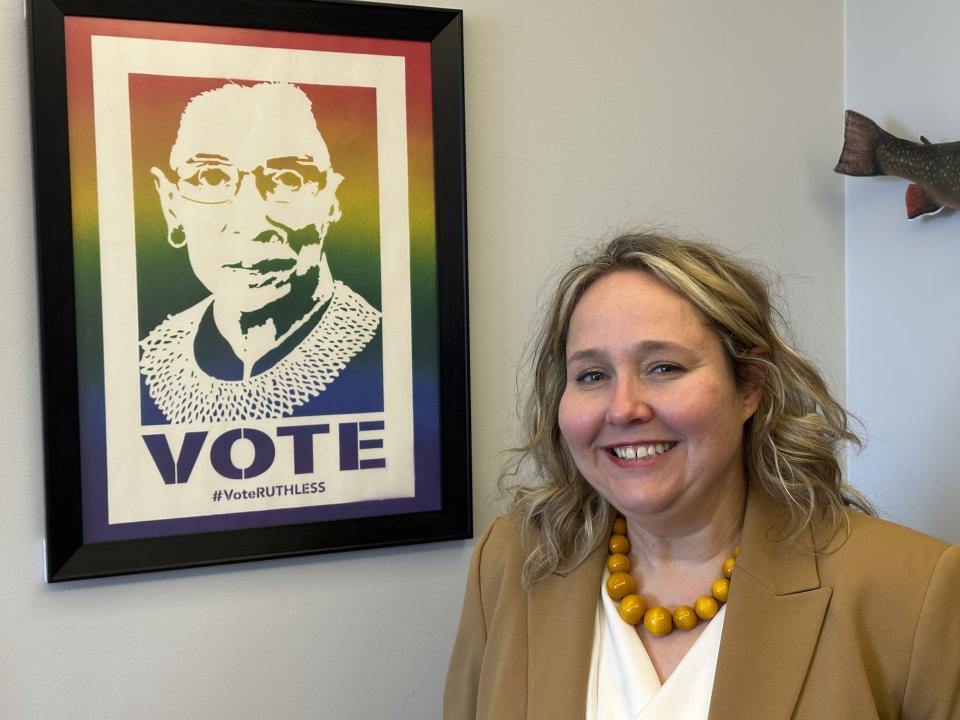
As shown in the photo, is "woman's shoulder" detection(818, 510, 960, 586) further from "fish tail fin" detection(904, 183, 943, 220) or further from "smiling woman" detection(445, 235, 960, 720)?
"fish tail fin" detection(904, 183, 943, 220)

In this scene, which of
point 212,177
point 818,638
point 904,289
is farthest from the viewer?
point 904,289

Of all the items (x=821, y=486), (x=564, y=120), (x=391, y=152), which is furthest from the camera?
(x=564, y=120)

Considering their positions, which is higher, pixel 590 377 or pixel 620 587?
pixel 590 377

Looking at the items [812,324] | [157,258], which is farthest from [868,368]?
[157,258]

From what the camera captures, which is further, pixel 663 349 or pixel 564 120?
pixel 564 120

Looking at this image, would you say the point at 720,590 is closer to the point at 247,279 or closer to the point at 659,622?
the point at 659,622

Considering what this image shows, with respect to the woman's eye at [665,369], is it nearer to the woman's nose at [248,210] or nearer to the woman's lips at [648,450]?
the woman's lips at [648,450]

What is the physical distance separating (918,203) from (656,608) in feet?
3.00

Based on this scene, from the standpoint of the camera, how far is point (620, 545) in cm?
133

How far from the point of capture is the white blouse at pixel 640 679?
1.14 metres

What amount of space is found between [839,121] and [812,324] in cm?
42

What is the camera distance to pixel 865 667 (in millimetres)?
1099

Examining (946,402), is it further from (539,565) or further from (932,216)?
(539,565)

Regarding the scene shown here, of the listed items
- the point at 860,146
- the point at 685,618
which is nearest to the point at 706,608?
the point at 685,618
